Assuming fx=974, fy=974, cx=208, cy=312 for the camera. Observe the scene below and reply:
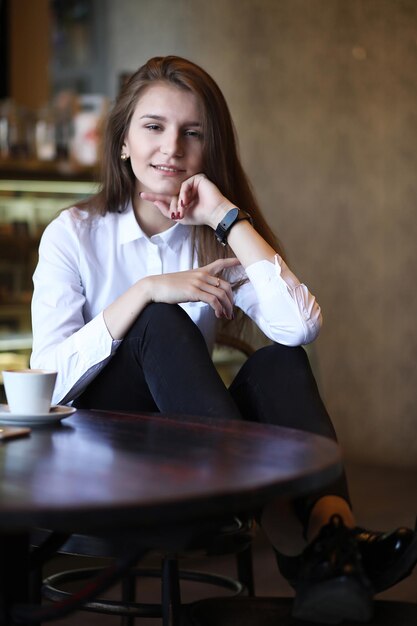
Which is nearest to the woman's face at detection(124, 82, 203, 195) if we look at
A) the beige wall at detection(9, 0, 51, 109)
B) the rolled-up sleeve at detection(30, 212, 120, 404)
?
the rolled-up sleeve at detection(30, 212, 120, 404)

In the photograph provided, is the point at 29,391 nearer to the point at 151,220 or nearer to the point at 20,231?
the point at 151,220

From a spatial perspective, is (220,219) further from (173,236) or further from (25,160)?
(25,160)

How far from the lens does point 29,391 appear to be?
141 centimetres

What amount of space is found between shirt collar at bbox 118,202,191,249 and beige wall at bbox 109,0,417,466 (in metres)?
2.43

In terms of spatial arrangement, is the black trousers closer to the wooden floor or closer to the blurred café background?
the wooden floor

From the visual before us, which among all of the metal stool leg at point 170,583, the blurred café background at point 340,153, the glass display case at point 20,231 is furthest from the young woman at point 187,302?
the blurred café background at point 340,153

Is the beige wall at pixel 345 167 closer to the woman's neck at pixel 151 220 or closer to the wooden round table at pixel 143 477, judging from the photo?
the woman's neck at pixel 151 220

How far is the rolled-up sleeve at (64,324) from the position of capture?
6.02 ft

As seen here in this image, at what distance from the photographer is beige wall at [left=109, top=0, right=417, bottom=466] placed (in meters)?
4.52

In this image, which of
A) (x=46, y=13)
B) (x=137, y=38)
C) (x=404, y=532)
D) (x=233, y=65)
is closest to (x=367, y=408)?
(x=233, y=65)

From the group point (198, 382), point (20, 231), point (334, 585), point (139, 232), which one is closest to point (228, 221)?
point (139, 232)

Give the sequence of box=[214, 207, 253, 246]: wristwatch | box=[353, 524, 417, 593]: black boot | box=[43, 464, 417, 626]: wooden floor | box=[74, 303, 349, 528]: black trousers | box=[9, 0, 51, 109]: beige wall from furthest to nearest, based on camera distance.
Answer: box=[9, 0, 51, 109]: beige wall → box=[43, 464, 417, 626]: wooden floor → box=[214, 207, 253, 246]: wristwatch → box=[74, 303, 349, 528]: black trousers → box=[353, 524, 417, 593]: black boot

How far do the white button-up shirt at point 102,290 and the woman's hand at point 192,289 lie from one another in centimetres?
10

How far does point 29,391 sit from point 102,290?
76 cm
